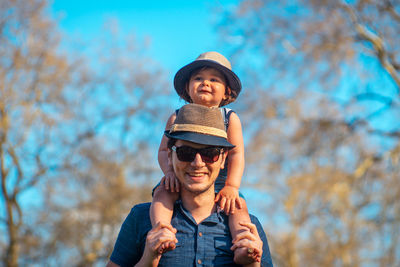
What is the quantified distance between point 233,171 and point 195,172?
0.42 meters

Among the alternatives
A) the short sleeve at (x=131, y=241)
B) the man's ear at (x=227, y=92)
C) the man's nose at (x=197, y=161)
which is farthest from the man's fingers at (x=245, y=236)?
the man's ear at (x=227, y=92)

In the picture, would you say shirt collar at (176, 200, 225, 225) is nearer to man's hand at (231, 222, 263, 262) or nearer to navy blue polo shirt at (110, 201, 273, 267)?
navy blue polo shirt at (110, 201, 273, 267)

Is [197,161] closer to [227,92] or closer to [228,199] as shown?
[228,199]

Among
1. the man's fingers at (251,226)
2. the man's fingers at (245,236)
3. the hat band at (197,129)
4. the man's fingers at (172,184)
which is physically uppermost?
the hat band at (197,129)

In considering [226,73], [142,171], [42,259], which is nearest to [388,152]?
[226,73]

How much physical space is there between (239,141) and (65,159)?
15351 millimetres

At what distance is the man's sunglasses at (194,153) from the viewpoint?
9.16 ft

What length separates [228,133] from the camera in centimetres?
324

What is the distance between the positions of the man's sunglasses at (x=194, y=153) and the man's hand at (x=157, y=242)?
45cm

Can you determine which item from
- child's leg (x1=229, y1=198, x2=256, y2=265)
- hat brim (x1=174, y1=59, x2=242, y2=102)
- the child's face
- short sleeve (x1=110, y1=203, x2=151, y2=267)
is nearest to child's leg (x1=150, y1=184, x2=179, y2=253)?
short sleeve (x1=110, y1=203, x2=151, y2=267)

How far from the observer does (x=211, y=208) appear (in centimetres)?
295

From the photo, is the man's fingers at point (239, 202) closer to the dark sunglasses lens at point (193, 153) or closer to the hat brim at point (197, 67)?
the dark sunglasses lens at point (193, 153)

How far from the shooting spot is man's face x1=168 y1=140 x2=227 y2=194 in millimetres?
2777

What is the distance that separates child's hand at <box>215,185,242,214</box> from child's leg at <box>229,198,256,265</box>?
0.04m
